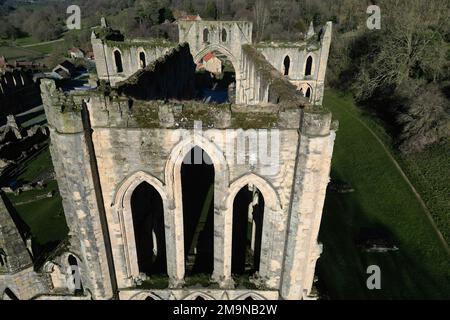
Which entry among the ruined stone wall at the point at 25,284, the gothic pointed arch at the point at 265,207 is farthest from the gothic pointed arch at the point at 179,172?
the ruined stone wall at the point at 25,284

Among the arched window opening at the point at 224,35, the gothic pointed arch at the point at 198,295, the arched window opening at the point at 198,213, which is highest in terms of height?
the arched window opening at the point at 224,35

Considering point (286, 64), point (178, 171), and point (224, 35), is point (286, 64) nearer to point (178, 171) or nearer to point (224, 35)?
point (224, 35)

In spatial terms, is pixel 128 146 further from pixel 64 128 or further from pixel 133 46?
pixel 133 46

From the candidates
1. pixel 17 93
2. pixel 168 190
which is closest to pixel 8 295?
pixel 168 190

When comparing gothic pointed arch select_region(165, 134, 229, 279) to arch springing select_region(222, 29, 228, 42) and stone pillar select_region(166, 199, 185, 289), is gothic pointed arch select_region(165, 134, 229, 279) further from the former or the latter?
arch springing select_region(222, 29, 228, 42)

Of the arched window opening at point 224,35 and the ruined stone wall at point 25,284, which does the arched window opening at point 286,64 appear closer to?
the arched window opening at point 224,35

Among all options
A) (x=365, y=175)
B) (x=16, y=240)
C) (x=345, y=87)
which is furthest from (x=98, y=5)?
(x=16, y=240)

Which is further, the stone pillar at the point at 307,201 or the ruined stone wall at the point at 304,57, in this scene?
the ruined stone wall at the point at 304,57
